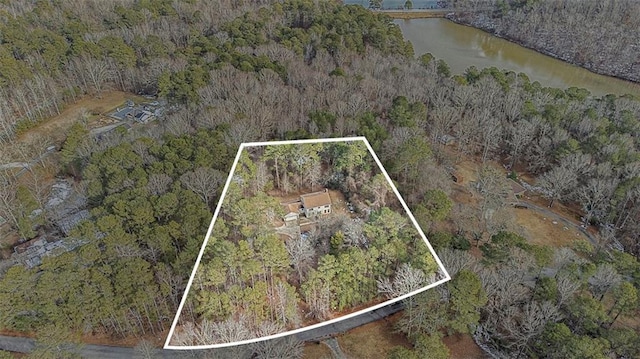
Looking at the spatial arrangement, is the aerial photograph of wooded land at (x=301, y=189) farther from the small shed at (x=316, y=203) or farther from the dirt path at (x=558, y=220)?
the dirt path at (x=558, y=220)

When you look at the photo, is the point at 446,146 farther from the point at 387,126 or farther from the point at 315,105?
the point at 315,105

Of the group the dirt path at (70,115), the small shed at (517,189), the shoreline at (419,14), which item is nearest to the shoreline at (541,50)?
the shoreline at (419,14)

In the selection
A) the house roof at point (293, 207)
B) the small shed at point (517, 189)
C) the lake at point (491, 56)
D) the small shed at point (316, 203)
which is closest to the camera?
the house roof at point (293, 207)

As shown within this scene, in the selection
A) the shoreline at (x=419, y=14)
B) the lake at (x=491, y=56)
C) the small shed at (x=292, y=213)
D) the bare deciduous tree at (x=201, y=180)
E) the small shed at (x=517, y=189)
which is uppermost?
the small shed at (x=292, y=213)

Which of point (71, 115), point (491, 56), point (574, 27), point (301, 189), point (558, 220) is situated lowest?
point (558, 220)

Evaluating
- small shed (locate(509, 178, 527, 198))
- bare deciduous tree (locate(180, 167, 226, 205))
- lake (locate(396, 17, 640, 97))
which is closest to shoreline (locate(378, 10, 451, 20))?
lake (locate(396, 17, 640, 97))

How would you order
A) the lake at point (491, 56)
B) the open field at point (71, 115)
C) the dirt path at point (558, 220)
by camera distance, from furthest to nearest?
the lake at point (491, 56) → the open field at point (71, 115) → the dirt path at point (558, 220)

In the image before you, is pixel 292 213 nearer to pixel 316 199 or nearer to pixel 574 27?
pixel 316 199

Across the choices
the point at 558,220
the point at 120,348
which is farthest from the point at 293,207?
the point at 558,220
